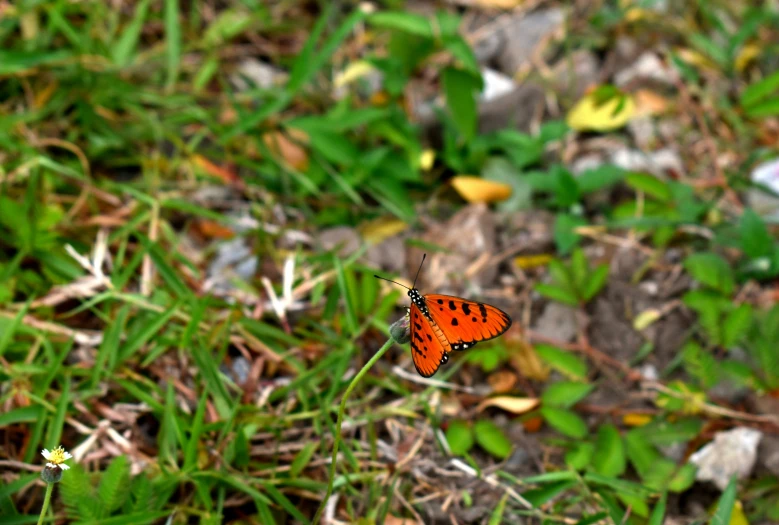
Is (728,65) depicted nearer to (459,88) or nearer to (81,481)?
(459,88)

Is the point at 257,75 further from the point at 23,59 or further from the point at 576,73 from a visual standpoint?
the point at 576,73

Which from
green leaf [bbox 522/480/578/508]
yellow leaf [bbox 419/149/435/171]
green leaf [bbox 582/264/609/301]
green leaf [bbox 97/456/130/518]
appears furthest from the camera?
yellow leaf [bbox 419/149/435/171]

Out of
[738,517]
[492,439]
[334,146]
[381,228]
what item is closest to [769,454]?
[738,517]

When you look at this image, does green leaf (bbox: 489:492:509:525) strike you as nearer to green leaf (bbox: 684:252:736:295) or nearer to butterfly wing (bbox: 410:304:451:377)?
butterfly wing (bbox: 410:304:451:377)

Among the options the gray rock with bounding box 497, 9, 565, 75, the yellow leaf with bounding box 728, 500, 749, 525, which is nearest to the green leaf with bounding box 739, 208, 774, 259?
the yellow leaf with bounding box 728, 500, 749, 525

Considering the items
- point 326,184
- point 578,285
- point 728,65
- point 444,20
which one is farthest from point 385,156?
point 728,65

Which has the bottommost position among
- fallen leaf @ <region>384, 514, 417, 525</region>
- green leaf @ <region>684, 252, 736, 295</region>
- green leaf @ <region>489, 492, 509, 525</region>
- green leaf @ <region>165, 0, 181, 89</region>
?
fallen leaf @ <region>384, 514, 417, 525</region>
